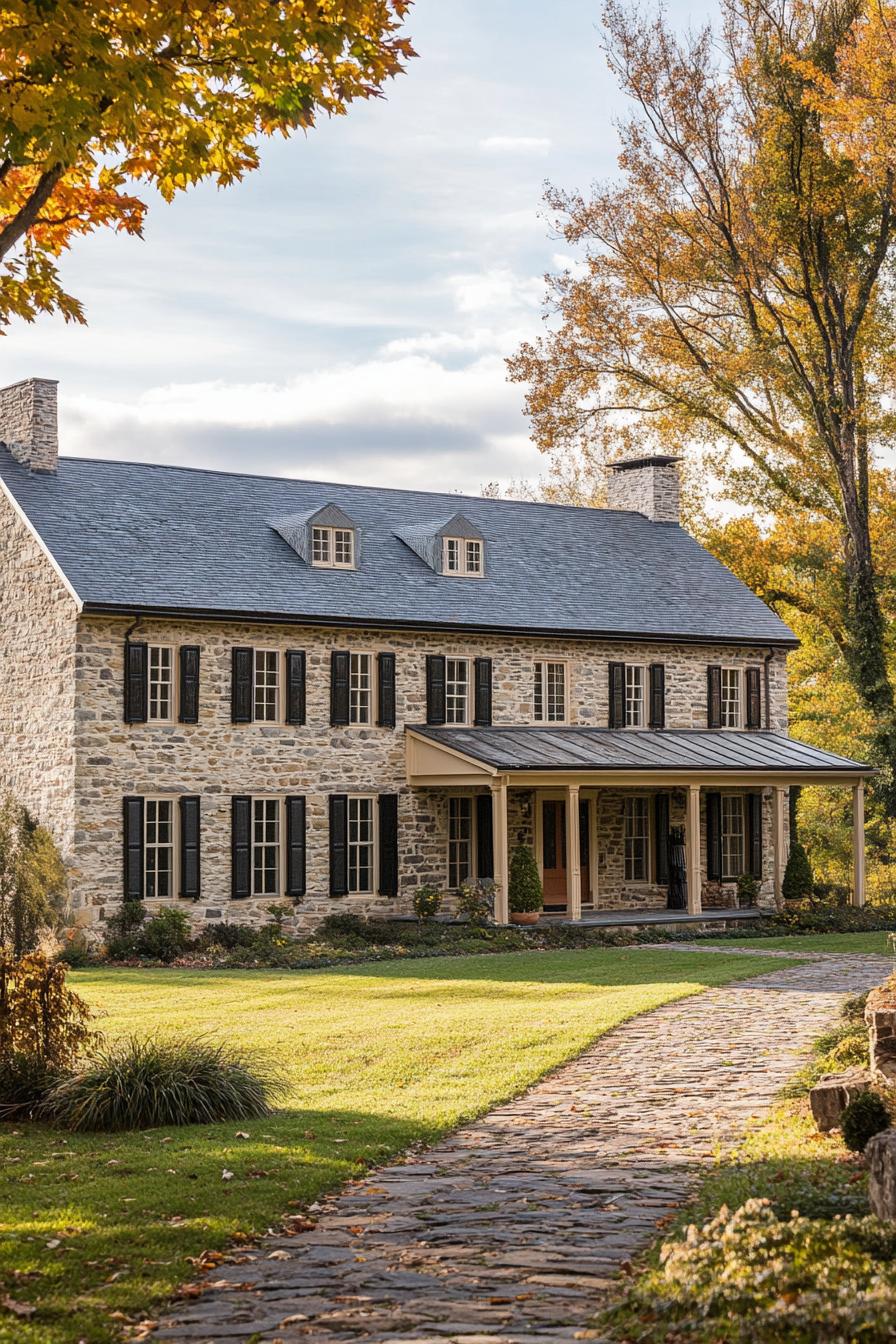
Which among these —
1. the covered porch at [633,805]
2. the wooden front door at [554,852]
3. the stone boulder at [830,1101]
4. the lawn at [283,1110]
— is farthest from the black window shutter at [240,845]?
the stone boulder at [830,1101]

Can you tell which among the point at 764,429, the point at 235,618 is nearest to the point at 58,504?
the point at 235,618

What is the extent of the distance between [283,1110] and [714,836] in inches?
834

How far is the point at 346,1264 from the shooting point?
6715mm

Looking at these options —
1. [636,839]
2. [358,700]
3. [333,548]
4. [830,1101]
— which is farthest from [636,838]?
[830,1101]

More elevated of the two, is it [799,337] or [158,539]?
[799,337]

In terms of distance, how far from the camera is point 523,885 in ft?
84.2

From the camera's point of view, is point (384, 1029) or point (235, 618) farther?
point (235, 618)

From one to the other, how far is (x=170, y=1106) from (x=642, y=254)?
27.5 metres

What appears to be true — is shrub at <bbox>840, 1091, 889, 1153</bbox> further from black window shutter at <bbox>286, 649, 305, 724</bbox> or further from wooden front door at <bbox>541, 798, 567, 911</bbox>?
wooden front door at <bbox>541, 798, 567, 911</bbox>

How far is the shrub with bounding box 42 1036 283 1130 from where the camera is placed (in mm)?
9945

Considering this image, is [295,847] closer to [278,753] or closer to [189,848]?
[278,753]

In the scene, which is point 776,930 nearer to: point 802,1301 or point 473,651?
point 473,651

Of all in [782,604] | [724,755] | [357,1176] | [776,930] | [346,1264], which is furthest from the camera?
[782,604]

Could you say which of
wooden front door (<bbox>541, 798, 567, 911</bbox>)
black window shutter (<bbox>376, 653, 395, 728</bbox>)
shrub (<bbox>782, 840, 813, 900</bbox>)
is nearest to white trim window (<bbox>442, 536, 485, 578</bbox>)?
black window shutter (<bbox>376, 653, 395, 728</bbox>)
